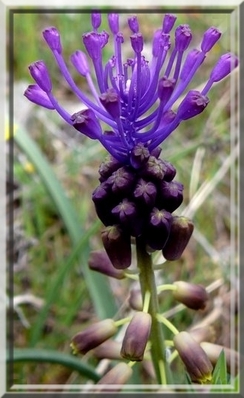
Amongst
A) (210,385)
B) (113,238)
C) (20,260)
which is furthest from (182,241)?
(20,260)

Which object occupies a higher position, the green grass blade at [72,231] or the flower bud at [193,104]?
the flower bud at [193,104]

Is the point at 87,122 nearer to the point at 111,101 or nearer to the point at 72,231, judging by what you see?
the point at 111,101

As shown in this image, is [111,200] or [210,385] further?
[210,385]

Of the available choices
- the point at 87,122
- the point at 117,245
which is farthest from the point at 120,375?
the point at 87,122

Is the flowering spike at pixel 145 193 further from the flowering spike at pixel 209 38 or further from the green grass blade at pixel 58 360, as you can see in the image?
the green grass blade at pixel 58 360

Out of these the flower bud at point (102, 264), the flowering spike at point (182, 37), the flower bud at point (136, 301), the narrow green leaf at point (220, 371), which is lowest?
the narrow green leaf at point (220, 371)

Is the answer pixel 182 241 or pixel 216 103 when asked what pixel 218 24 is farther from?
pixel 182 241

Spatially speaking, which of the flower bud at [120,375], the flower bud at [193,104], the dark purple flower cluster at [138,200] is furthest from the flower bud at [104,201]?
the flower bud at [120,375]
